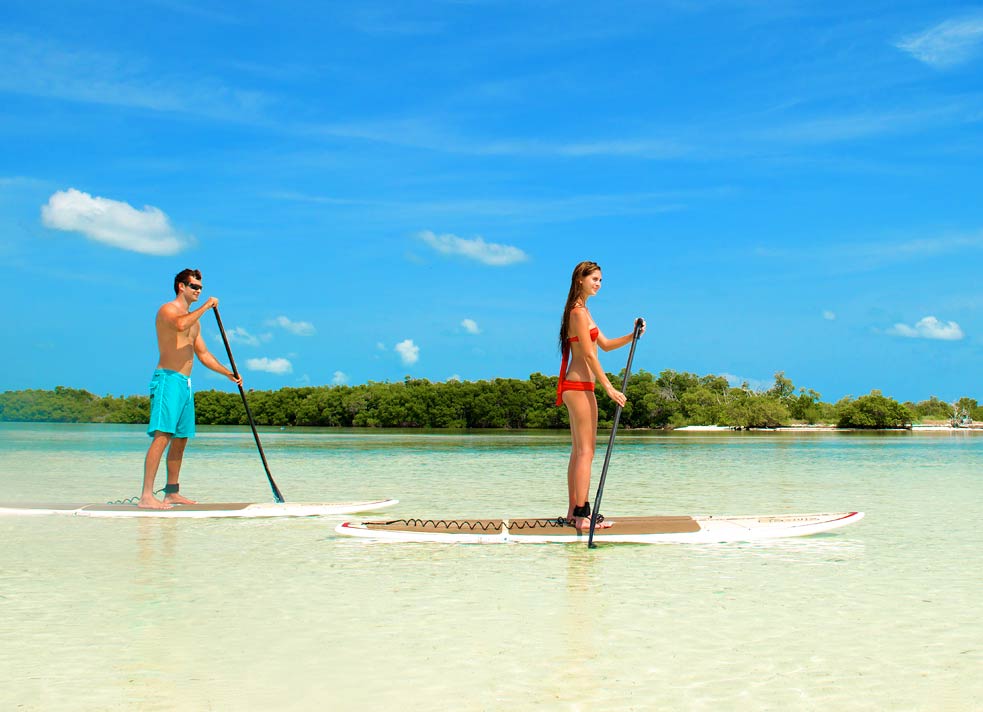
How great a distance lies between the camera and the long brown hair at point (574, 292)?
8.95 meters

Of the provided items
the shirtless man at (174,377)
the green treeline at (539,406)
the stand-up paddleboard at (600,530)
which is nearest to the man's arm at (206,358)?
the shirtless man at (174,377)

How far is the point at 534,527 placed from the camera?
8789 millimetres

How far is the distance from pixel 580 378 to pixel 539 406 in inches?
4258

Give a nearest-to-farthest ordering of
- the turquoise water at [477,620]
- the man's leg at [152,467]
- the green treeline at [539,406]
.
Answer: the turquoise water at [477,620] < the man's leg at [152,467] < the green treeline at [539,406]

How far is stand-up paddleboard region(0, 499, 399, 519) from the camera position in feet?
35.6

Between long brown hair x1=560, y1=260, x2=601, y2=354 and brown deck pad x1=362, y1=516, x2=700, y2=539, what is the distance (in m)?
1.74

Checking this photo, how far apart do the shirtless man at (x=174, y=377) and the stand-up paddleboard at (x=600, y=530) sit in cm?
318

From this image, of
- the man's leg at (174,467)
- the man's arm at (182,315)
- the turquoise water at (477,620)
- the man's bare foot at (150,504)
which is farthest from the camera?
the man's leg at (174,467)

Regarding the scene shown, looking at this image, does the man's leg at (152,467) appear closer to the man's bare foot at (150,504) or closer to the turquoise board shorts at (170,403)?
the man's bare foot at (150,504)

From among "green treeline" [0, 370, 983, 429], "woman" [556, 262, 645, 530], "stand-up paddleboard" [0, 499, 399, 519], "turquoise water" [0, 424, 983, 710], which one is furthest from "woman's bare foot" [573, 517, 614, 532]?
"green treeline" [0, 370, 983, 429]

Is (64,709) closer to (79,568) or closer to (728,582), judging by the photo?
(79,568)

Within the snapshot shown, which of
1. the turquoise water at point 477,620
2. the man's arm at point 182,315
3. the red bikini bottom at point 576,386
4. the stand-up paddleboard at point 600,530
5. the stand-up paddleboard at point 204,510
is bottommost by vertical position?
the turquoise water at point 477,620

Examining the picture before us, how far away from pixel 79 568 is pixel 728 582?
17.5ft

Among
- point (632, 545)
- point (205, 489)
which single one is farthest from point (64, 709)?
point (205, 489)
